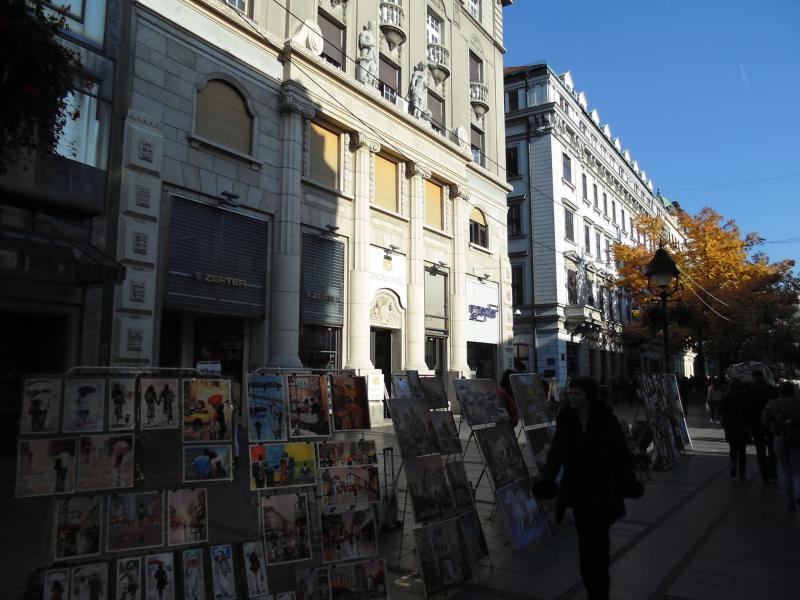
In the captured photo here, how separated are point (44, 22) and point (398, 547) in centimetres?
722

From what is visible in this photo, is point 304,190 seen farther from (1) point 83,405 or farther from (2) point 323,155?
(1) point 83,405

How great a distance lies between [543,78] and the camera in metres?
37.6

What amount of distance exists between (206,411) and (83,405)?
0.83 m

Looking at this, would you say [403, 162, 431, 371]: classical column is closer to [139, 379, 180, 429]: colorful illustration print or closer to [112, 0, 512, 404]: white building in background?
[112, 0, 512, 404]: white building in background

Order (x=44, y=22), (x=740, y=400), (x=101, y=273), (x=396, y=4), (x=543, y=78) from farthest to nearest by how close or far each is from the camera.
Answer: (x=543, y=78) → (x=396, y=4) → (x=101, y=273) → (x=740, y=400) → (x=44, y=22)

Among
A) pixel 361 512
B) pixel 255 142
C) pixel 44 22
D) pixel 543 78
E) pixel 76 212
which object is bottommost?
pixel 361 512

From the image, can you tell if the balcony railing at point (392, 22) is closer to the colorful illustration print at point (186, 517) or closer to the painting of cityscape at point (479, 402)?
the painting of cityscape at point (479, 402)

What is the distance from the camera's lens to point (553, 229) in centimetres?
3675

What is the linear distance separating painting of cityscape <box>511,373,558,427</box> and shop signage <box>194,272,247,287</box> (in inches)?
382

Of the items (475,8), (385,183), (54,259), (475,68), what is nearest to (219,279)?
(54,259)

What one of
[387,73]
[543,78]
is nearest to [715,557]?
[387,73]

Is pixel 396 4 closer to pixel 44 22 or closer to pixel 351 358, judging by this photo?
pixel 351 358

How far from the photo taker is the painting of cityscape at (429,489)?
4969mm

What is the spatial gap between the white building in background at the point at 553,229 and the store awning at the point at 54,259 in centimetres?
2593
